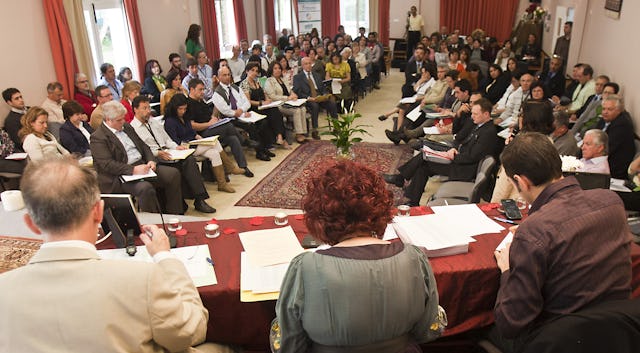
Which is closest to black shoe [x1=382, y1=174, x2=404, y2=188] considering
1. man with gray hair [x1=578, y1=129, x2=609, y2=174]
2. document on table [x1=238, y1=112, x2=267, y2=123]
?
man with gray hair [x1=578, y1=129, x2=609, y2=174]

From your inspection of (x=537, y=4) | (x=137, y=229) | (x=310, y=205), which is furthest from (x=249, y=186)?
(x=537, y=4)

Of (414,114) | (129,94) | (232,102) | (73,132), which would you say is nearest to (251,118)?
(232,102)

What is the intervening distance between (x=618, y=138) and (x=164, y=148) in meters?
4.51

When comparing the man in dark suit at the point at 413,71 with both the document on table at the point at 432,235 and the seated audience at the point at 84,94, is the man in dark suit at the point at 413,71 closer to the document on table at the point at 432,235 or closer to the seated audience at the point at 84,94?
the seated audience at the point at 84,94

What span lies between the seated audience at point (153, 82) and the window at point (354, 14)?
873cm

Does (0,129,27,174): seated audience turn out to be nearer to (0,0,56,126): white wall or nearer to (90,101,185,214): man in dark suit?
(0,0,56,126): white wall

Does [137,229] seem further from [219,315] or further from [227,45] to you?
[227,45]

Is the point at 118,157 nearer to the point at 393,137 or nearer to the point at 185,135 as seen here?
the point at 185,135

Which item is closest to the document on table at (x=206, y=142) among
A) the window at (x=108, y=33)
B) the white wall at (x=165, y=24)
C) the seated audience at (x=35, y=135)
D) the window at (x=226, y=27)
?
the seated audience at (x=35, y=135)

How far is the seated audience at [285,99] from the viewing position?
713 centimetres

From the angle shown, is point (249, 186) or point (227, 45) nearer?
point (249, 186)

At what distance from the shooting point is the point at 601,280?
173 centimetres

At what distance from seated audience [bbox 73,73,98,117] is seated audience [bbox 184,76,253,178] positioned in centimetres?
167

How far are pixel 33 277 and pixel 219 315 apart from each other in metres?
0.90
